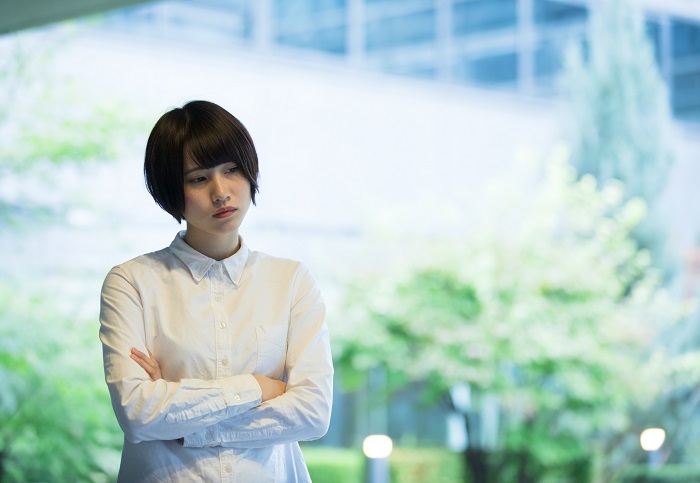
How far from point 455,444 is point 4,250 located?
372 cm

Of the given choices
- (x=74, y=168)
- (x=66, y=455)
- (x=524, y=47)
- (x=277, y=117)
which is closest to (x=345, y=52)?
(x=277, y=117)

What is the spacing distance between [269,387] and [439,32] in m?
6.23

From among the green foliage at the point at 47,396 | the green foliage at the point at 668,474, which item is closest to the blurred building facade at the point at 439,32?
the green foliage at the point at 47,396

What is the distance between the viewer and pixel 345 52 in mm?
7199

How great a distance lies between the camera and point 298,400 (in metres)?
1.37

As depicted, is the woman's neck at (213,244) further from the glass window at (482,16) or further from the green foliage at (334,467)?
the glass window at (482,16)

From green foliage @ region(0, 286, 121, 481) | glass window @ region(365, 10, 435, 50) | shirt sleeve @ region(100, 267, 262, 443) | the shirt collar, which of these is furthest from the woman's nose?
glass window @ region(365, 10, 435, 50)

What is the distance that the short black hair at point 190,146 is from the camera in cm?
134

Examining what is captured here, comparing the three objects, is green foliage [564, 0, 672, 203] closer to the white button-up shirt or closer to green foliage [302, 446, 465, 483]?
green foliage [302, 446, 465, 483]

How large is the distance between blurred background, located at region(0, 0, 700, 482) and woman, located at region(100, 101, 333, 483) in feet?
16.3

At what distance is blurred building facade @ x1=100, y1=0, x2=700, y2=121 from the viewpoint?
6.73 m

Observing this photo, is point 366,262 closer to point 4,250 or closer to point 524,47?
point 524,47

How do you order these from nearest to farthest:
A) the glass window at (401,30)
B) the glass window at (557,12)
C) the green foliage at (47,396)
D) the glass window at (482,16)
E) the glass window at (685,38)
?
the green foliage at (47,396)
the glass window at (685,38)
the glass window at (557,12)
the glass window at (482,16)
the glass window at (401,30)

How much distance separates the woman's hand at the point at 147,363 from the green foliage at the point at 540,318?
5170 millimetres
